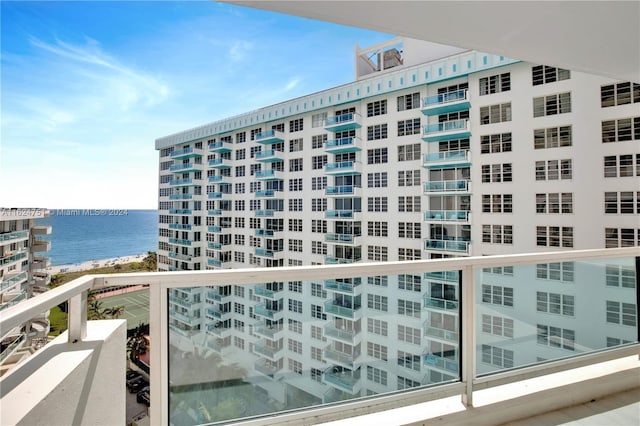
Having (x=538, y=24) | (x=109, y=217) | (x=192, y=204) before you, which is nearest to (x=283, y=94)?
(x=192, y=204)

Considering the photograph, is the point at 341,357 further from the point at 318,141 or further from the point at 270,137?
the point at 270,137

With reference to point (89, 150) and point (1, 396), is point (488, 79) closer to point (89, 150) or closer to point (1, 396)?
point (1, 396)

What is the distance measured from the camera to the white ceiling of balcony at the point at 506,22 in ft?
Answer: 3.22

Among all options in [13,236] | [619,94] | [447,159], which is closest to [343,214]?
[447,159]

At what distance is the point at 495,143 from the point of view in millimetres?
10938

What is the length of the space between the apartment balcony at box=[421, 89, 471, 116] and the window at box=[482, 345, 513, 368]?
11.7 metres

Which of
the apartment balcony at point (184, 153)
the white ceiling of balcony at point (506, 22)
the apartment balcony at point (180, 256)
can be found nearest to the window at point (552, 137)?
the white ceiling of balcony at point (506, 22)

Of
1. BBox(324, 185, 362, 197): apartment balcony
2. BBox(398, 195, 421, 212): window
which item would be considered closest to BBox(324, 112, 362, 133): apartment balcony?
BBox(324, 185, 362, 197): apartment balcony

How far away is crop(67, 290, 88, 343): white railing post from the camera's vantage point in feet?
2.52

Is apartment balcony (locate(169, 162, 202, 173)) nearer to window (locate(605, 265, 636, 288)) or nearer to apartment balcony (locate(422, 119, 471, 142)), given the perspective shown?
apartment balcony (locate(422, 119, 471, 142))

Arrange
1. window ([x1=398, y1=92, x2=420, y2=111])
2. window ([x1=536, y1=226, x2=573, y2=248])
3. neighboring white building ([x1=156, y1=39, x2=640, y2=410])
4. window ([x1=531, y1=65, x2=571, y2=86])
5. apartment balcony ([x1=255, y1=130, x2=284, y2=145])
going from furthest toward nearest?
apartment balcony ([x1=255, y1=130, x2=284, y2=145]), window ([x1=398, y1=92, x2=420, y2=111]), window ([x1=531, y1=65, x2=571, y2=86]), window ([x1=536, y1=226, x2=573, y2=248]), neighboring white building ([x1=156, y1=39, x2=640, y2=410])

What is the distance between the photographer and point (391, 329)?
1214mm

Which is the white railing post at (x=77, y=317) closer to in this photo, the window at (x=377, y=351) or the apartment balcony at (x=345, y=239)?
the window at (x=377, y=351)

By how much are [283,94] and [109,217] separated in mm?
57980
